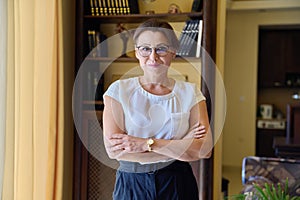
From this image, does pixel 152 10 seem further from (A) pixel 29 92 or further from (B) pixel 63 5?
(A) pixel 29 92

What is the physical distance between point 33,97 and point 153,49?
1.21 metres

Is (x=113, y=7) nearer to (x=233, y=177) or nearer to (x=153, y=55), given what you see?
(x=153, y=55)

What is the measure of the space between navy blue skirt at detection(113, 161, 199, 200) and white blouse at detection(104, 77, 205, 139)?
150 mm

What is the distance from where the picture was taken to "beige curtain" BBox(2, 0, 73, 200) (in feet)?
7.64

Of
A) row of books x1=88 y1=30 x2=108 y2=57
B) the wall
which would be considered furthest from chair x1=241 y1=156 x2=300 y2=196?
the wall

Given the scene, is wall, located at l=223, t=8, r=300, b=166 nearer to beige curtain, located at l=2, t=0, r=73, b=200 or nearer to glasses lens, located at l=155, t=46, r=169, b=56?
beige curtain, located at l=2, t=0, r=73, b=200

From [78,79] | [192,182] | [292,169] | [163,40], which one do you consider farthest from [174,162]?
[78,79]

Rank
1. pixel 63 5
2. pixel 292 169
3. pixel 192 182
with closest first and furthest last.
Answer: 1. pixel 192 182
2. pixel 292 169
3. pixel 63 5

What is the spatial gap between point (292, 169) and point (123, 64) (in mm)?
1156

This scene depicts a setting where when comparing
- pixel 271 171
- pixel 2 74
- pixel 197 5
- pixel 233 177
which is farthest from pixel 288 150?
pixel 233 177

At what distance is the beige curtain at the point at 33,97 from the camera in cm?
233

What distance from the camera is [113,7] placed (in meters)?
2.48

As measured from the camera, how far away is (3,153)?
235cm

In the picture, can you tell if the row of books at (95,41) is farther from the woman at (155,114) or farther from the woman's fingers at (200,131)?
the woman's fingers at (200,131)
